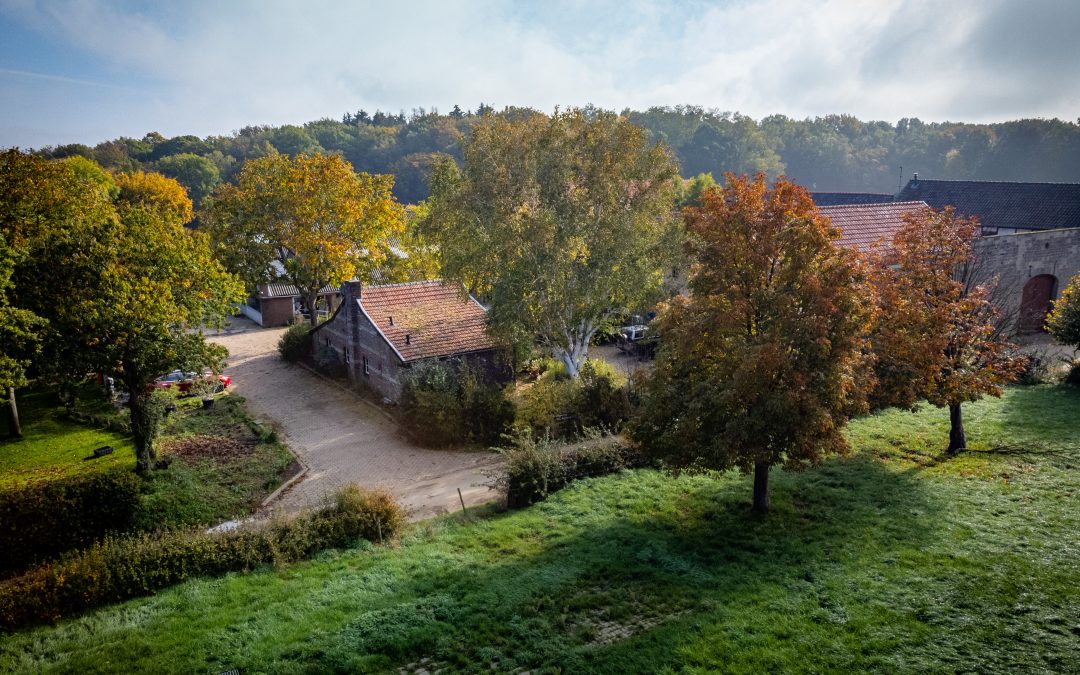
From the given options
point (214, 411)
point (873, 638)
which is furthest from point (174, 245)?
point (873, 638)

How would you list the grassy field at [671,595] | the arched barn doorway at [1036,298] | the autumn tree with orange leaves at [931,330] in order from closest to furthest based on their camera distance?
the grassy field at [671,595]
the autumn tree with orange leaves at [931,330]
the arched barn doorway at [1036,298]

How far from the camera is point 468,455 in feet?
66.7

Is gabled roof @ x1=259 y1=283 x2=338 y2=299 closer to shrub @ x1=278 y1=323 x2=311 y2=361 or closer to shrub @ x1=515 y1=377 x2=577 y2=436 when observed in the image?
shrub @ x1=278 y1=323 x2=311 y2=361

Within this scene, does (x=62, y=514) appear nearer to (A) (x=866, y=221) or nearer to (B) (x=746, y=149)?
(A) (x=866, y=221)

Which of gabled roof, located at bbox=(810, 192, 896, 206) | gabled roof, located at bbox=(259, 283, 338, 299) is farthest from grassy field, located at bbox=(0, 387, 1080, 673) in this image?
gabled roof, located at bbox=(810, 192, 896, 206)

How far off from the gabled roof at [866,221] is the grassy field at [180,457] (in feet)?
72.3

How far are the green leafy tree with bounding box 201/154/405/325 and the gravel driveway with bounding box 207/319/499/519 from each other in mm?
4793

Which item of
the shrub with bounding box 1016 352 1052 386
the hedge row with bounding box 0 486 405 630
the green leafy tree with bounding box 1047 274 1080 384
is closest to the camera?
the hedge row with bounding box 0 486 405 630

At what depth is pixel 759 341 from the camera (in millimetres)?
12094

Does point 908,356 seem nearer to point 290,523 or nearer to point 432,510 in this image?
point 432,510

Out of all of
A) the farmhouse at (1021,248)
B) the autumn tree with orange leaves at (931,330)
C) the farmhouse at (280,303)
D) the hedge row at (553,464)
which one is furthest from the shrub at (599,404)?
the farmhouse at (280,303)

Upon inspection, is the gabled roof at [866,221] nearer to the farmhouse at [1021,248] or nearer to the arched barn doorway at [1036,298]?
the farmhouse at [1021,248]

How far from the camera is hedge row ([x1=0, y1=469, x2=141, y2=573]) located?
13.5 metres

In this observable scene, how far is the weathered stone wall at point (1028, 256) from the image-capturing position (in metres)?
29.4
